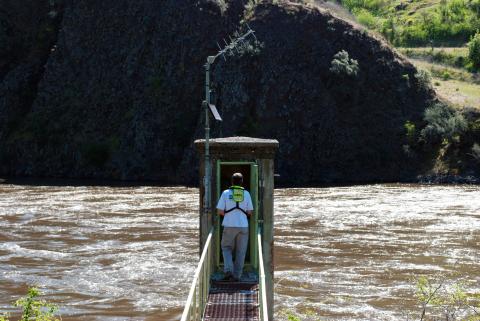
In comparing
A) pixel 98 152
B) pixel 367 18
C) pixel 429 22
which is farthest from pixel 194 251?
pixel 367 18

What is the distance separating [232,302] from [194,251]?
535 inches

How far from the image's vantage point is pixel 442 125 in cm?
5628

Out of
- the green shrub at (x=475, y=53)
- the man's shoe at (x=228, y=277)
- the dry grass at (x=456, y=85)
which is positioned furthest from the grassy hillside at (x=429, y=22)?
the man's shoe at (x=228, y=277)

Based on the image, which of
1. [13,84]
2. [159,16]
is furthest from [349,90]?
[13,84]

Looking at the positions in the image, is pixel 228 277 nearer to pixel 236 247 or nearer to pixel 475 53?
pixel 236 247

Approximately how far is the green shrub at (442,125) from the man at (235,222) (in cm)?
4524

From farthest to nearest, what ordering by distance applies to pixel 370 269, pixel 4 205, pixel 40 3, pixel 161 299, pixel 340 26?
pixel 40 3
pixel 340 26
pixel 4 205
pixel 370 269
pixel 161 299

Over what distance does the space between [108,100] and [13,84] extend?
9511mm

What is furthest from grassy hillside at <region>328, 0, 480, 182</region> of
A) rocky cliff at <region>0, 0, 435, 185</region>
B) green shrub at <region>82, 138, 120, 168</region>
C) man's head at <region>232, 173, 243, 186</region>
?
man's head at <region>232, 173, 243, 186</region>

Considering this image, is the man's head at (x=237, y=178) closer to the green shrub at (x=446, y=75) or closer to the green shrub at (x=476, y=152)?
the green shrub at (x=476, y=152)

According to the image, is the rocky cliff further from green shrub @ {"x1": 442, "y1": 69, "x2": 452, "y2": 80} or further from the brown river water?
the brown river water

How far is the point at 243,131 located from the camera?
55625mm

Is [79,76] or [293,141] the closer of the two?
[293,141]

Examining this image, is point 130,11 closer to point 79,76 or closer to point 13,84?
point 79,76
